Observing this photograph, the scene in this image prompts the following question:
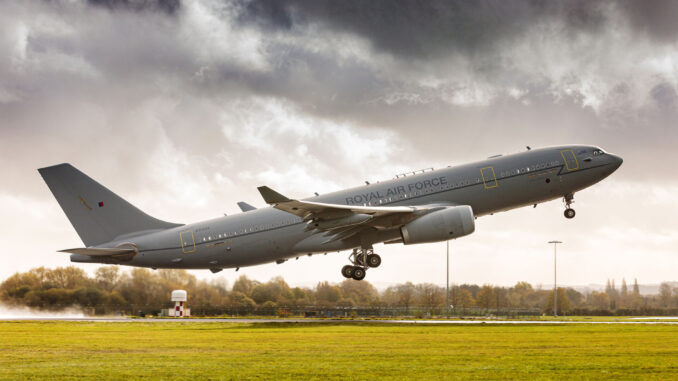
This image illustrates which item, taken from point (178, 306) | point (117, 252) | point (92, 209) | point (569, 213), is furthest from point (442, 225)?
point (178, 306)

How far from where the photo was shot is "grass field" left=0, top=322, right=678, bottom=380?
17.3 m

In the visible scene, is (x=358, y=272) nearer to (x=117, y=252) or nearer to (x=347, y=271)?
(x=347, y=271)

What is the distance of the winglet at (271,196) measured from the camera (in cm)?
3441

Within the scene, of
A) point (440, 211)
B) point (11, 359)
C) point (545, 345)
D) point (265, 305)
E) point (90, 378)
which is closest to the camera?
point (90, 378)

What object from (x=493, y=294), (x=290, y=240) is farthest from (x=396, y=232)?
(x=493, y=294)

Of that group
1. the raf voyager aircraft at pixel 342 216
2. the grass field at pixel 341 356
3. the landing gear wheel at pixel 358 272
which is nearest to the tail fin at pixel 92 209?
the raf voyager aircraft at pixel 342 216

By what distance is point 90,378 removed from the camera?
16516 millimetres

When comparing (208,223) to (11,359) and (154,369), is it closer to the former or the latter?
(11,359)

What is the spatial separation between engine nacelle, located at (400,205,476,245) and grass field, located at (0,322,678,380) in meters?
8.86

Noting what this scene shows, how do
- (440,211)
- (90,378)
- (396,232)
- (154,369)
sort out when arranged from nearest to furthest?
(90,378) → (154,369) → (440,211) → (396,232)

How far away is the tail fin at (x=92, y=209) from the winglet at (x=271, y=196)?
1414cm

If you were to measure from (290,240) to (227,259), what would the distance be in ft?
15.3

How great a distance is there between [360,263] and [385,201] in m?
4.93

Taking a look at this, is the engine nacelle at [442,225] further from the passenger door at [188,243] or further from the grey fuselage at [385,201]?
the passenger door at [188,243]
